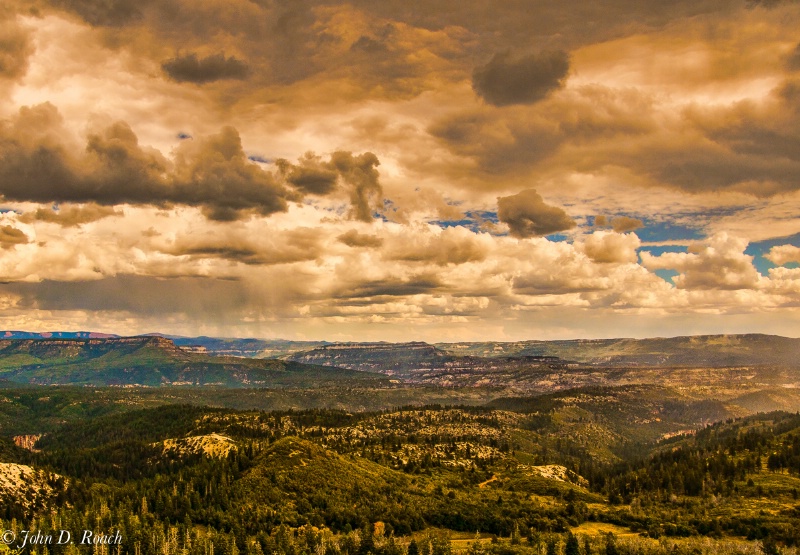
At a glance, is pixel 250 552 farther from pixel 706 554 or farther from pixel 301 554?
pixel 706 554

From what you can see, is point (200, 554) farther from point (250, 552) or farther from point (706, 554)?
point (706, 554)

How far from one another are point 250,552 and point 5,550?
7414cm

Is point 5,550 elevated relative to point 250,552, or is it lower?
elevated

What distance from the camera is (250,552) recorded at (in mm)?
199875

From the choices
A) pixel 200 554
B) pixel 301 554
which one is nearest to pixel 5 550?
pixel 200 554

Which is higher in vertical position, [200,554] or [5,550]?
[5,550]

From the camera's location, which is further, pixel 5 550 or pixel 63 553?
pixel 63 553

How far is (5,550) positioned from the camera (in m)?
152

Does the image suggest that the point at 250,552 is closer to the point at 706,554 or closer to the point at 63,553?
A: the point at 63,553

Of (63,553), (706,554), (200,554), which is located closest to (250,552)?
(200,554)

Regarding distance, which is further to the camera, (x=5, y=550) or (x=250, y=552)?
(x=250, y=552)

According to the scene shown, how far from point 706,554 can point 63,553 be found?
217m

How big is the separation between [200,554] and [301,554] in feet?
113

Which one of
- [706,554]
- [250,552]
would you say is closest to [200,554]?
[250,552]
